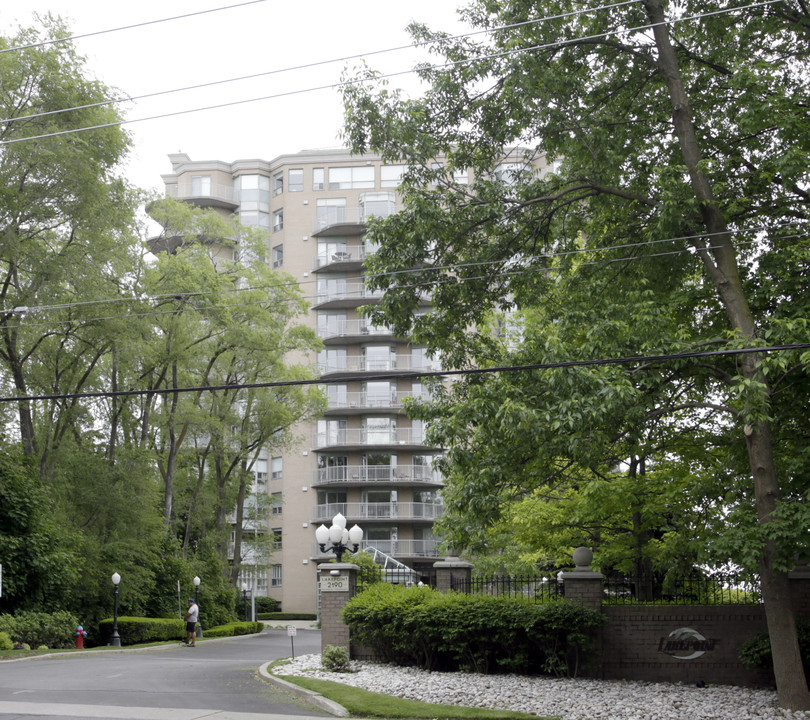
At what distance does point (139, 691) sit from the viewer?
15.8 m

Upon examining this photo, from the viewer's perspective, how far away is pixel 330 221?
2394 inches

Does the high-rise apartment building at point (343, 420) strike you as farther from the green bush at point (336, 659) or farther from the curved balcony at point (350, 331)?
the green bush at point (336, 659)

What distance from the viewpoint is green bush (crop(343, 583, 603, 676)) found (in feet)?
56.0

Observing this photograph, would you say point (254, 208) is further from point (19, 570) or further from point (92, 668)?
point (92, 668)

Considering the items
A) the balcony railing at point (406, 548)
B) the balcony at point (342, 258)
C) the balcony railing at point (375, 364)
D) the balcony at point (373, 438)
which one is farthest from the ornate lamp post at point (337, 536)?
the balcony at point (342, 258)

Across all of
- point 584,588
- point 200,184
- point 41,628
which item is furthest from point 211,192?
point 584,588

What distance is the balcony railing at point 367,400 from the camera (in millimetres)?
57250

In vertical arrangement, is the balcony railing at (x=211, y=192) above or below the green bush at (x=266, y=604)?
above

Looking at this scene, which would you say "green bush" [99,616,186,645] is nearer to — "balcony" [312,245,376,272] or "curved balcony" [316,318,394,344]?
"curved balcony" [316,318,394,344]

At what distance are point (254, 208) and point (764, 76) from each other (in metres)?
53.5

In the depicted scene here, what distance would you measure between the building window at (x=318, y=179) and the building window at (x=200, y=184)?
26.6 feet

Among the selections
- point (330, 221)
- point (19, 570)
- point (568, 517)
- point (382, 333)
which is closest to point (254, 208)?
point (330, 221)

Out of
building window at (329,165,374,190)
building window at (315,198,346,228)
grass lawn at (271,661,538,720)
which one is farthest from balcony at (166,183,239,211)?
grass lawn at (271,661,538,720)

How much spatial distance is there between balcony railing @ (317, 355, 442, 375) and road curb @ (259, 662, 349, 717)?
129ft
